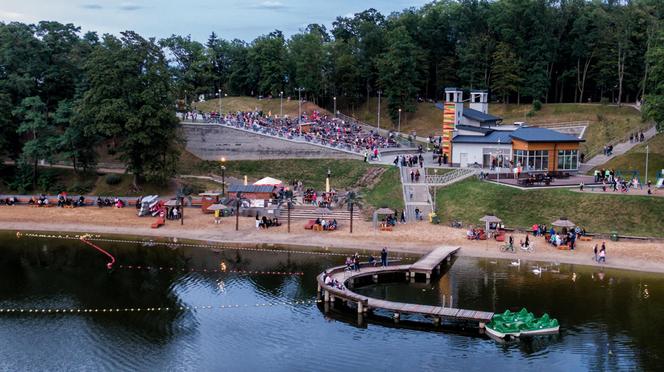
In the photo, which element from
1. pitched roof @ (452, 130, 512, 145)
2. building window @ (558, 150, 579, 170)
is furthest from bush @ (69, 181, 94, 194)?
building window @ (558, 150, 579, 170)

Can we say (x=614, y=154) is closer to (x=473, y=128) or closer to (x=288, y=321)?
(x=473, y=128)

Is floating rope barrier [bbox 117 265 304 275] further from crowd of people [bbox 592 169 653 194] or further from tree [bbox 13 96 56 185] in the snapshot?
crowd of people [bbox 592 169 653 194]

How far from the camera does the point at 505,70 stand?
3952 inches

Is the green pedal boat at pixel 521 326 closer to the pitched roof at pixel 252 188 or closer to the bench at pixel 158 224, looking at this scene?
the pitched roof at pixel 252 188

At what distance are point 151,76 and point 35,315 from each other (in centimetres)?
4086

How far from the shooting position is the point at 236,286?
4766cm

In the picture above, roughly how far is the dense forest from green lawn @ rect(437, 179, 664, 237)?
1621cm

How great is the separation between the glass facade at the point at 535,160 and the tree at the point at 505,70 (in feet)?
104

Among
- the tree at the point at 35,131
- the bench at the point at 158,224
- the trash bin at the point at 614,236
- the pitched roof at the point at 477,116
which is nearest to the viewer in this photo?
the trash bin at the point at 614,236

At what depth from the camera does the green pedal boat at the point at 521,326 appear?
38.1 meters

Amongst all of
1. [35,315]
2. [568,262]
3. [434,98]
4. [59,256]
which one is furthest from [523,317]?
[434,98]

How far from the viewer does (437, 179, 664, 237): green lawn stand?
5762cm

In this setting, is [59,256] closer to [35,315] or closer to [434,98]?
[35,315]

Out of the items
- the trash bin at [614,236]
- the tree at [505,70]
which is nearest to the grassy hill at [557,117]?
the tree at [505,70]
